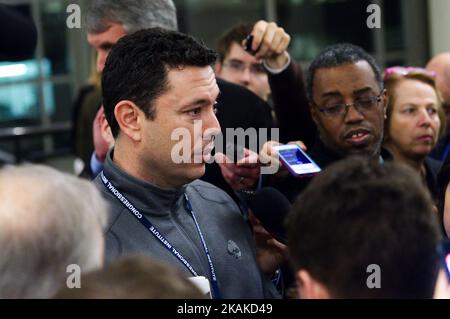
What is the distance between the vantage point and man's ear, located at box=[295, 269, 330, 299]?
1525mm

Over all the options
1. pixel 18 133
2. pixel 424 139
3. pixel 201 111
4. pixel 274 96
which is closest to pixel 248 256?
pixel 201 111

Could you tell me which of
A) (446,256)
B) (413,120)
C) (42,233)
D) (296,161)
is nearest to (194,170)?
(296,161)

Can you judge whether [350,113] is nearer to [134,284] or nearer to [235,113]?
[235,113]

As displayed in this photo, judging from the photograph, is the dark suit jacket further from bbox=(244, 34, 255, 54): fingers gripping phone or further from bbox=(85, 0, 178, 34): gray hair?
bbox=(85, 0, 178, 34): gray hair

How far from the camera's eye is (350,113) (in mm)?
2951

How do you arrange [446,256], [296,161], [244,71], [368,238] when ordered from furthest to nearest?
[244,71] < [296,161] < [446,256] < [368,238]

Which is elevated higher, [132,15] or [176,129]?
[132,15]

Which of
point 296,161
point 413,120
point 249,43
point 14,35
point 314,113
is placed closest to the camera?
point 14,35

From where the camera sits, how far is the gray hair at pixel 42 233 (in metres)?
1.49

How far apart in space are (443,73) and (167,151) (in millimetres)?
2353

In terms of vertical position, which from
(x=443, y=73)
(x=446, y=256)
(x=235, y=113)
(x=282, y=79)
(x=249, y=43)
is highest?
(x=249, y=43)

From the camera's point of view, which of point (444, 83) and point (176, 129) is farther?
point (444, 83)

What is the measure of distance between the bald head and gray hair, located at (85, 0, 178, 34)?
5.26ft
